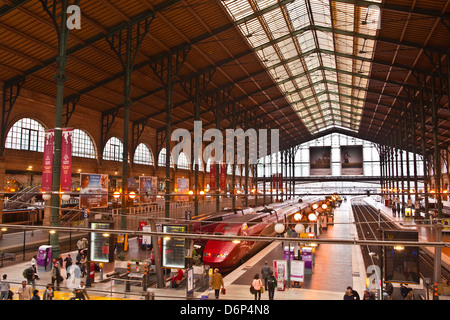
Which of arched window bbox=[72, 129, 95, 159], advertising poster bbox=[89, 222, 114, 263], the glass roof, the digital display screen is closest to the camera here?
the digital display screen

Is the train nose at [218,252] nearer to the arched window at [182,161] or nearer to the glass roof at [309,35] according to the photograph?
the glass roof at [309,35]

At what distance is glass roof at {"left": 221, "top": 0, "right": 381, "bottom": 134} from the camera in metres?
23.9

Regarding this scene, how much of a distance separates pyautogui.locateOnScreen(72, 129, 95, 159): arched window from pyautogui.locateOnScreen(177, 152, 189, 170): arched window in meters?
15.0

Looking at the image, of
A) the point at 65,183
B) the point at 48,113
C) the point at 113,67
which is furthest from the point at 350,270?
the point at 48,113

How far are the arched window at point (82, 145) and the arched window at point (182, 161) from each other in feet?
49.1

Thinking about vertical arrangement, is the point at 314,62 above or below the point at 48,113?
above

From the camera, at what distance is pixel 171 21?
22.0 m

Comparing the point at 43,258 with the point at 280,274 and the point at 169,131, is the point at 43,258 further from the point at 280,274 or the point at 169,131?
the point at 169,131

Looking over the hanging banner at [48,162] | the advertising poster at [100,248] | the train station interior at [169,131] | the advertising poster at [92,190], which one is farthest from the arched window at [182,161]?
the advertising poster at [100,248]

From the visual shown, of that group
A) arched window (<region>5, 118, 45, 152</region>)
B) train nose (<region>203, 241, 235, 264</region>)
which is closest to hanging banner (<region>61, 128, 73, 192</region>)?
train nose (<region>203, 241, 235, 264</region>)

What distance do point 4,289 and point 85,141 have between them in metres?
23.7

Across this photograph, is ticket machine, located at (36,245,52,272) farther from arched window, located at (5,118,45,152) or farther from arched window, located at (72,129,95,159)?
arched window, located at (72,129,95,159)
